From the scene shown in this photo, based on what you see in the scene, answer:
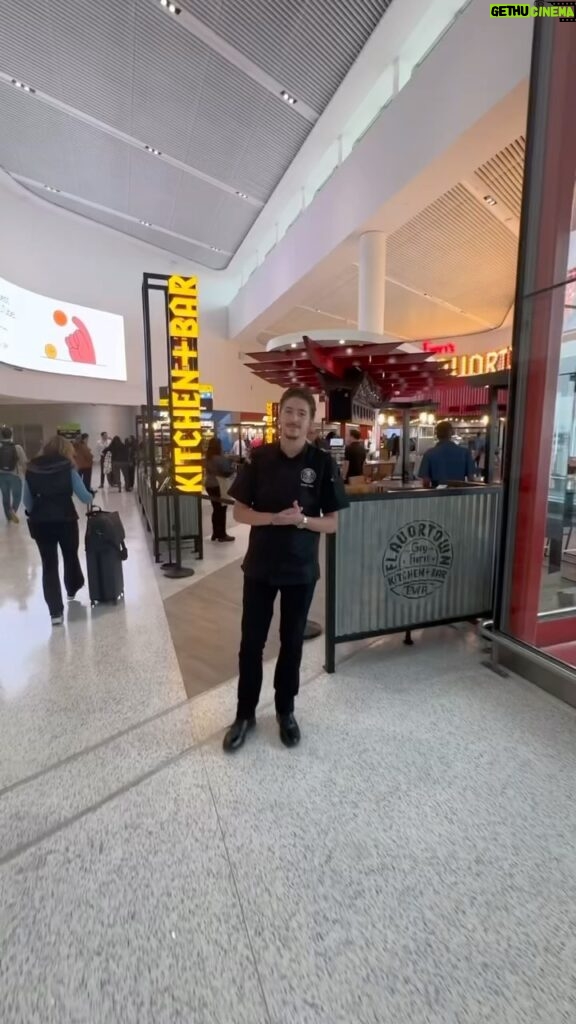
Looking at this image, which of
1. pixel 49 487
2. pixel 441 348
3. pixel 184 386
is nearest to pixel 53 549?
pixel 49 487

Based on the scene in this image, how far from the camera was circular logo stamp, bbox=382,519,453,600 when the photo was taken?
317cm

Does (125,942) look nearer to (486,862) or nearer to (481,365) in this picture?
(486,862)

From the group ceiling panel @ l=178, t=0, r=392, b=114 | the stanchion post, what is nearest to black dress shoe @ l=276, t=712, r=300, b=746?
the stanchion post

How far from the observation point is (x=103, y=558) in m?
4.31

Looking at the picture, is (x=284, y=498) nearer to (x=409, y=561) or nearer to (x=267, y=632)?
(x=267, y=632)

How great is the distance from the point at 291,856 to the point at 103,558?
3.25 m

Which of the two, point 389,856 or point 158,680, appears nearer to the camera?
point 389,856

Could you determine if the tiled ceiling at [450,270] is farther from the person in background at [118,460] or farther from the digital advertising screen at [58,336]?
the person in background at [118,460]

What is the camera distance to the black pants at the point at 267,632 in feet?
7.27

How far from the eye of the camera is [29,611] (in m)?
4.18

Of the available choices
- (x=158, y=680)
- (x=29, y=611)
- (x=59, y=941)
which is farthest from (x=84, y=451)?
(x=59, y=941)

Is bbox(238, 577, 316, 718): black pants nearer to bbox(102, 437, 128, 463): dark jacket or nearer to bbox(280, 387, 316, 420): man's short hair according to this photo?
bbox(280, 387, 316, 420): man's short hair

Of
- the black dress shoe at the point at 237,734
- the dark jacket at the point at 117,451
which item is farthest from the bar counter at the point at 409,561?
the dark jacket at the point at 117,451

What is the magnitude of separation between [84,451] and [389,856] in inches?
353
